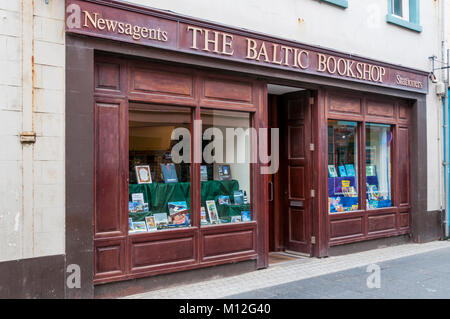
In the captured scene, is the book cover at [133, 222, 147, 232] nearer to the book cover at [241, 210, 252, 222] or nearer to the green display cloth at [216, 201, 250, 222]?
the green display cloth at [216, 201, 250, 222]

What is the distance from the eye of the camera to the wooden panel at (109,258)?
5.72m

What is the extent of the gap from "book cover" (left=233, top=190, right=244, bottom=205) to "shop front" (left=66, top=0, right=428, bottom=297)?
17mm

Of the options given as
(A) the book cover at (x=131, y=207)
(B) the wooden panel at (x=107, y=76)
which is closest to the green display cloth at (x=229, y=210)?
(A) the book cover at (x=131, y=207)

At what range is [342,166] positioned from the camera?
916cm

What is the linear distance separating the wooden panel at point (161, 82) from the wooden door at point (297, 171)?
9.28ft

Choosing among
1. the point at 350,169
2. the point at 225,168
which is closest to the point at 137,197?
the point at 225,168

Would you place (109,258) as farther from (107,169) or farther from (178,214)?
(178,214)

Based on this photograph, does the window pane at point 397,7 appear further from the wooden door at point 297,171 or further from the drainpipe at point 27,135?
the drainpipe at point 27,135

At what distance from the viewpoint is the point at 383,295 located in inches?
232

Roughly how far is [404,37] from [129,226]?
24.4 feet

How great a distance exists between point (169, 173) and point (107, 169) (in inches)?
44.4

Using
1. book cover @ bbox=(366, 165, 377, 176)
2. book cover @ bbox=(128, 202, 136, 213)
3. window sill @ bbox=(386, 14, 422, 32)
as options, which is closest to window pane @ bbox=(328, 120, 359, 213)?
book cover @ bbox=(366, 165, 377, 176)

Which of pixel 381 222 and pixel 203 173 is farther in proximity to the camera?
pixel 381 222

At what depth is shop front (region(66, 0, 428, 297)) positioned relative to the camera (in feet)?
18.7
